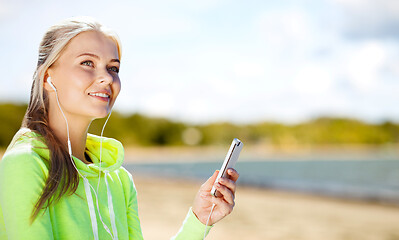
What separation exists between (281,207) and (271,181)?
26.1 ft

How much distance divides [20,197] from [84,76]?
1.31 feet

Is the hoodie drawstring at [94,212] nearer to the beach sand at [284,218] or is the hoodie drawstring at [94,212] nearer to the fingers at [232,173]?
the fingers at [232,173]

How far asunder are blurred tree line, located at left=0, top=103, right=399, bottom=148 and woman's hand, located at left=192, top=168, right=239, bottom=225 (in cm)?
7648

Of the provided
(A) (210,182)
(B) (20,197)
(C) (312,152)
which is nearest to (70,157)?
(B) (20,197)

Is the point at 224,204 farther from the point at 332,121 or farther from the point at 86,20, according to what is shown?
the point at 332,121

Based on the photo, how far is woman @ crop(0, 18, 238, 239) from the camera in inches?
42.8

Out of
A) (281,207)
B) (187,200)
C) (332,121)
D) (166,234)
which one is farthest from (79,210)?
(332,121)

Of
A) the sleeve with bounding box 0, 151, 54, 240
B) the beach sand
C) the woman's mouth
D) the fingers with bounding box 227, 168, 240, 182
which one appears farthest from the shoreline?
the sleeve with bounding box 0, 151, 54, 240

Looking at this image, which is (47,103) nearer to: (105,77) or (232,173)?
(105,77)

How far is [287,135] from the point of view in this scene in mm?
124250

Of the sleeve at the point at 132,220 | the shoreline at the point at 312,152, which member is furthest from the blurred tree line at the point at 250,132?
the sleeve at the point at 132,220

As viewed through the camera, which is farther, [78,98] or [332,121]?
[332,121]

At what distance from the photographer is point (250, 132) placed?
123938 millimetres

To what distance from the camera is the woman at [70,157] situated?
1087 mm
